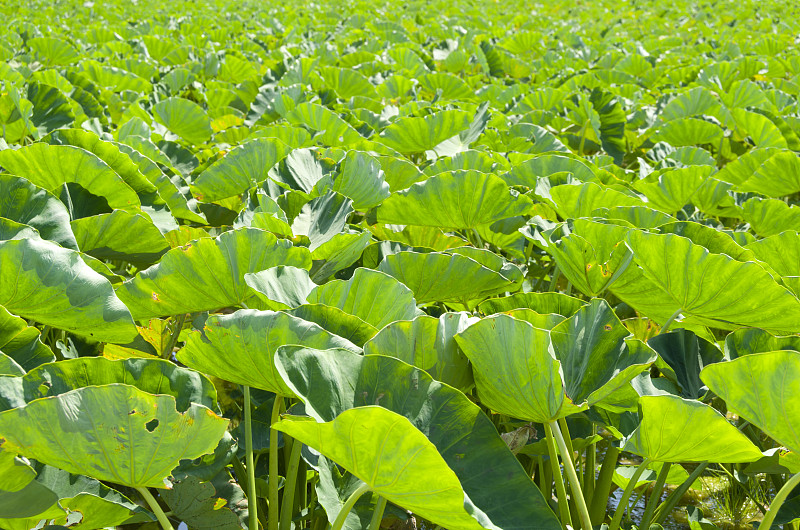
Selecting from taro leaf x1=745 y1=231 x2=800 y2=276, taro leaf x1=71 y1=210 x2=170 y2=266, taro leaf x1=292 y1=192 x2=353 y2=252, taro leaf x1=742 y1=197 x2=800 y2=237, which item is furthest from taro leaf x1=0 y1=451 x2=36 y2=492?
taro leaf x1=742 y1=197 x2=800 y2=237

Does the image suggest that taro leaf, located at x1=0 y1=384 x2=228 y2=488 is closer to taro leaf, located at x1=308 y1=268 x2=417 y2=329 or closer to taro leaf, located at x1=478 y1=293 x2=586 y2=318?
taro leaf, located at x1=308 y1=268 x2=417 y2=329

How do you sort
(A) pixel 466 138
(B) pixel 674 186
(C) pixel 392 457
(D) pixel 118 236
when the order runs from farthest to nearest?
(A) pixel 466 138
(B) pixel 674 186
(D) pixel 118 236
(C) pixel 392 457

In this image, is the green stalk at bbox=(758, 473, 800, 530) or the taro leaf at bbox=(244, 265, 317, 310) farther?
the taro leaf at bbox=(244, 265, 317, 310)

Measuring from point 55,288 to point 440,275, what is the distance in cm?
44

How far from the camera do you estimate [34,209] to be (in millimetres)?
903

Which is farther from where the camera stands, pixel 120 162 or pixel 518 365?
pixel 120 162

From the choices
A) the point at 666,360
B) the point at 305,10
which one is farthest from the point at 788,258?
the point at 305,10

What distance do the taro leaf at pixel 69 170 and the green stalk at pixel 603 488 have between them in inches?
30.1

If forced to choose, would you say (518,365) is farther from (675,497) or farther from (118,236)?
(118,236)

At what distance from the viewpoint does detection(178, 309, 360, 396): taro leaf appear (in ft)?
2.11

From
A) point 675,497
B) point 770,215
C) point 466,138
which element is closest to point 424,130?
point 466,138

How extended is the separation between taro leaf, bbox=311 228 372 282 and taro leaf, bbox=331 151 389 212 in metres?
0.23

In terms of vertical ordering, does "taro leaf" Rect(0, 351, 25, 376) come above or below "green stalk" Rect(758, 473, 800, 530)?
above

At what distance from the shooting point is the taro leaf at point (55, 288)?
721mm
